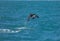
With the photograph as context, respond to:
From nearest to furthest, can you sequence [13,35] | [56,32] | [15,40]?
[15,40]
[13,35]
[56,32]

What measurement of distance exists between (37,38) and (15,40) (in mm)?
1069

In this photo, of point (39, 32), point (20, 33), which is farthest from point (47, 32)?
point (20, 33)

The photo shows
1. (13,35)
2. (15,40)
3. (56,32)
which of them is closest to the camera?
(15,40)

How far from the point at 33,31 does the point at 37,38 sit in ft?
4.75

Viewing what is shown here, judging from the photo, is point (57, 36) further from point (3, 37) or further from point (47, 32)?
point (3, 37)

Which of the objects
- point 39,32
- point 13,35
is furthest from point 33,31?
point 13,35

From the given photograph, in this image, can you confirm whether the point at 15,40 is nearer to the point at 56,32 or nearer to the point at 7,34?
the point at 7,34

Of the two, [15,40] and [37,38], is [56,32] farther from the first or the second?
[15,40]

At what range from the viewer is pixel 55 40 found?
37.4ft

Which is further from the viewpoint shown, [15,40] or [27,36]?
[27,36]

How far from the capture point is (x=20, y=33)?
41.7ft

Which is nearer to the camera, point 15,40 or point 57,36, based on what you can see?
point 15,40

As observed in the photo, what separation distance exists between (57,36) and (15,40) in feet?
Result: 6.76

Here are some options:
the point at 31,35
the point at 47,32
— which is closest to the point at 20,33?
the point at 31,35
